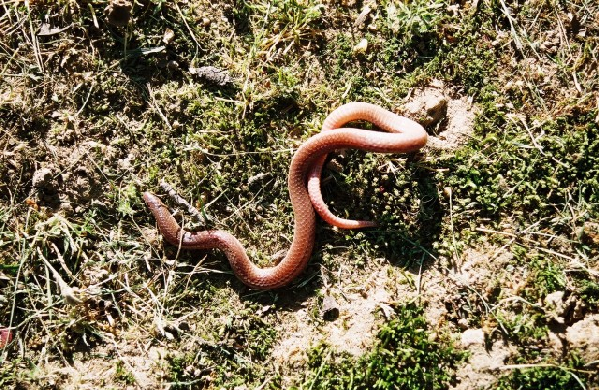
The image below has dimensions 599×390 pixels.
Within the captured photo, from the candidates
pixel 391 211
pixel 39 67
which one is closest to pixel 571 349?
A: pixel 391 211

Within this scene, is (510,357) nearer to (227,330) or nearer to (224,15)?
(227,330)

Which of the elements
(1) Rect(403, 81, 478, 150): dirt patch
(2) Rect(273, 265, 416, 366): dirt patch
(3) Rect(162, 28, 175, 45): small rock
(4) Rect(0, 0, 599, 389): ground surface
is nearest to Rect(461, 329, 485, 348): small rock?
(4) Rect(0, 0, 599, 389): ground surface

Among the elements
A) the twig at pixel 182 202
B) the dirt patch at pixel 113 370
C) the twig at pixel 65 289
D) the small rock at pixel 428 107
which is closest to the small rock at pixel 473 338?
the small rock at pixel 428 107

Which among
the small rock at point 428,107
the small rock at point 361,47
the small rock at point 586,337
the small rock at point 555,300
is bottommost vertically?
the small rock at point 586,337

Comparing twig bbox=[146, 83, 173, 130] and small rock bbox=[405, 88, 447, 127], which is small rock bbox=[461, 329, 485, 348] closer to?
small rock bbox=[405, 88, 447, 127]

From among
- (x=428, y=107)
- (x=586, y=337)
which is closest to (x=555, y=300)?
(x=586, y=337)

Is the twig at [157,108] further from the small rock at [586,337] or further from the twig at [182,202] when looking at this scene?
the small rock at [586,337]
